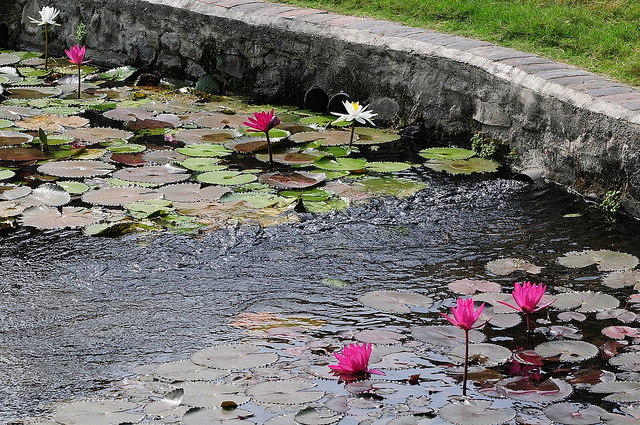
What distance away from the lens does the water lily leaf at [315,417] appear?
1.98 meters

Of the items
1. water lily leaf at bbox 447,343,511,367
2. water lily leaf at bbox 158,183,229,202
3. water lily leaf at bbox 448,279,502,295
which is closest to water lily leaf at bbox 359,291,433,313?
water lily leaf at bbox 448,279,502,295

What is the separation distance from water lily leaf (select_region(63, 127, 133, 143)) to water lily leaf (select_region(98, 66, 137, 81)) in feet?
4.16

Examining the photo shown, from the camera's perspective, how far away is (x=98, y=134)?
4.55 meters

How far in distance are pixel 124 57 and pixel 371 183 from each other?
304 cm

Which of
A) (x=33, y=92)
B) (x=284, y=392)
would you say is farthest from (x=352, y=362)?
(x=33, y=92)

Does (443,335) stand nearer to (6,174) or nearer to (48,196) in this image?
(48,196)

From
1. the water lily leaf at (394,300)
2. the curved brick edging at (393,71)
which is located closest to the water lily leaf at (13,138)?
the curved brick edging at (393,71)

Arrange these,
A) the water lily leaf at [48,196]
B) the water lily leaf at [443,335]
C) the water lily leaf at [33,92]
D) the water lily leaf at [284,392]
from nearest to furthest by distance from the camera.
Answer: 1. the water lily leaf at [284,392]
2. the water lily leaf at [443,335]
3. the water lily leaf at [48,196]
4. the water lily leaf at [33,92]

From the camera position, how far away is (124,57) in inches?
242

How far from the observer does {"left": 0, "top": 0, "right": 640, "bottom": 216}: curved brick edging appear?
12.1 ft

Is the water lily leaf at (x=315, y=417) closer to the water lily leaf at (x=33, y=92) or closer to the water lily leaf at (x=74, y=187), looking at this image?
the water lily leaf at (x=74, y=187)

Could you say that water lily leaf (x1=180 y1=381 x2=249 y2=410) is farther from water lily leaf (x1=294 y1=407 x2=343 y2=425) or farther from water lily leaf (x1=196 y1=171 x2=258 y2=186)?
water lily leaf (x1=196 y1=171 x2=258 y2=186)

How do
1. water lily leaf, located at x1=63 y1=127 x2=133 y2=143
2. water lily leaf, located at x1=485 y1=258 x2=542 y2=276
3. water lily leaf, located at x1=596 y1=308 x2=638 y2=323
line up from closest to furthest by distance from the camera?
water lily leaf, located at x1=596 y1=308 x2=638 y2=323, water lily leaf, located at x1=485 y1=258 x2=542 y2=276, water lily leaf, located at x1=63 y1=127 x2=133 y2=143

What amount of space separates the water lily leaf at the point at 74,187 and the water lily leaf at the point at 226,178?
1.77ft
